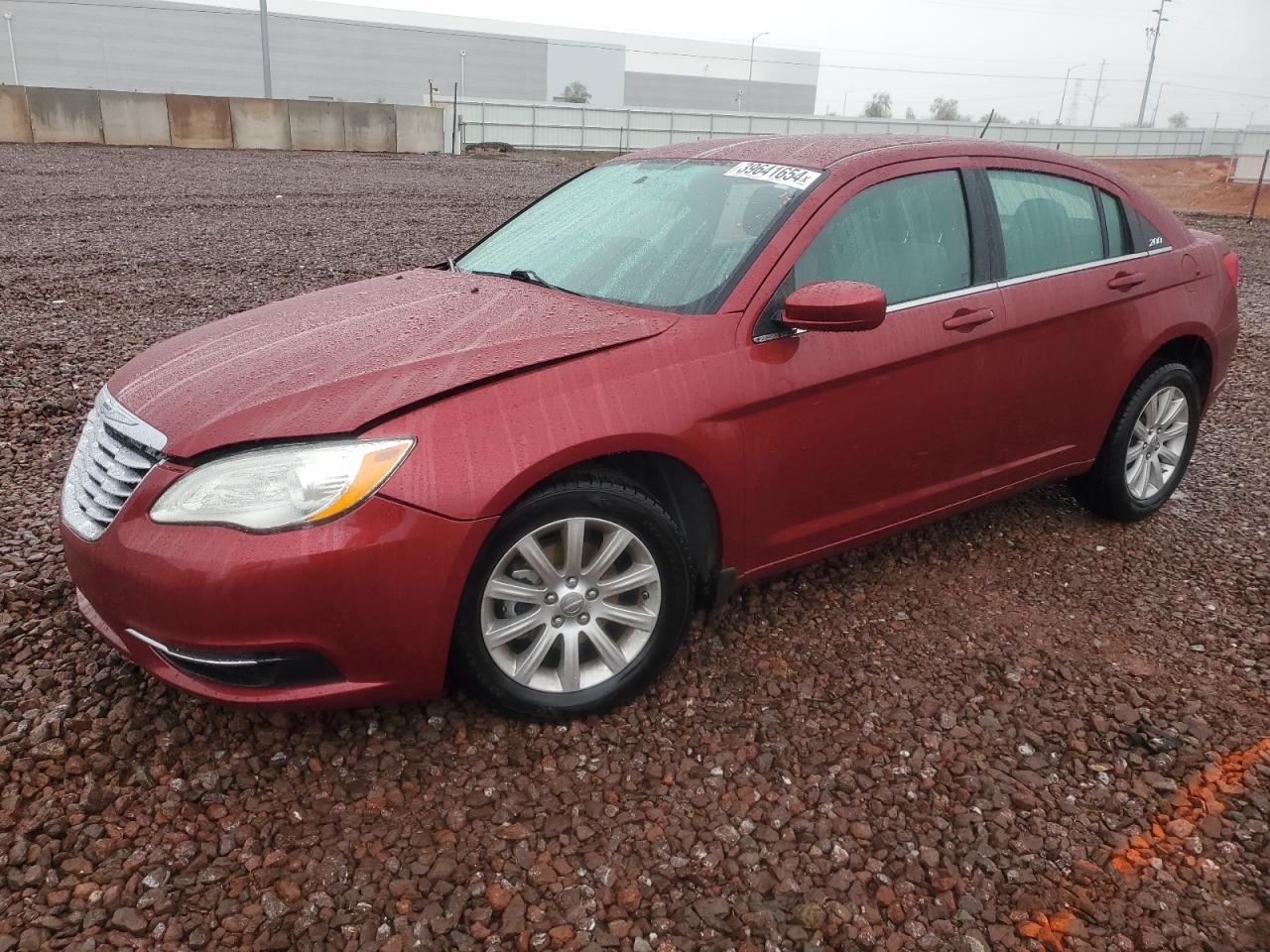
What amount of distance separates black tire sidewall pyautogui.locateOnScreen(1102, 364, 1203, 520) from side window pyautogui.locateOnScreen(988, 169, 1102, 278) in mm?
627

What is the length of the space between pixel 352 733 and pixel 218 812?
16.7 inches

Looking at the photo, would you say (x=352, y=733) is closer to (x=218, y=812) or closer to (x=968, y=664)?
(x=218, y=812)

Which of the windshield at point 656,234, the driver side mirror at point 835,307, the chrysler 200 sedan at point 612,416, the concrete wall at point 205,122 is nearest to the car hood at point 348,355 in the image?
the chrysler 200 sedan at point 612,416

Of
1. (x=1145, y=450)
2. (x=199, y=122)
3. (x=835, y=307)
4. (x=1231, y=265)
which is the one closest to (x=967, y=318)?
(x=835, y=307)

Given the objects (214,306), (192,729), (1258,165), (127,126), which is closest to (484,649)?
(192,729)

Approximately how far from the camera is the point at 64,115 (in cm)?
2323

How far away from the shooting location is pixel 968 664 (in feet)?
10.9

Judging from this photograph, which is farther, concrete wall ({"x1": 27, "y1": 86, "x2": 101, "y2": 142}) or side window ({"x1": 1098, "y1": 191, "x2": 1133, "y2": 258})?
concrete wall ({"x1": 27, "y1": 86, "x2": 101, "y2": 142})

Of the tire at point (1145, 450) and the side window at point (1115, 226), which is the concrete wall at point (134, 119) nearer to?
the side window at point (1115, 226)

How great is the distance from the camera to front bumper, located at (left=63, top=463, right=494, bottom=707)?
93.2 inches

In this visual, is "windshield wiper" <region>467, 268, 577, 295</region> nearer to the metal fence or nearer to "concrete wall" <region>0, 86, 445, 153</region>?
the metal fence

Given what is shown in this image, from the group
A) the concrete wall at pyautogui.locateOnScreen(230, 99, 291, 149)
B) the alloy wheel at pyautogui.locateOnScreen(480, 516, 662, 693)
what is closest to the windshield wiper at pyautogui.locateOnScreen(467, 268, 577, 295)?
the alloy wheel at pyautogui.locateOnScreen(480, 516, 662, 693)

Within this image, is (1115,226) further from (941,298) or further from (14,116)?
(14,116)

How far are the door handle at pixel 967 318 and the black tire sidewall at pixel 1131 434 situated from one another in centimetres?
106
